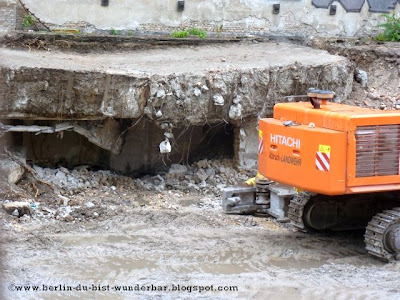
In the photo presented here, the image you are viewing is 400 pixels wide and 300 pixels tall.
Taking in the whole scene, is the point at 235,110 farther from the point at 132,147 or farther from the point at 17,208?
the point at 17,208

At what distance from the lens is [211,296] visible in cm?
837

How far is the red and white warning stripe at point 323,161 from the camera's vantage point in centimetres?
920

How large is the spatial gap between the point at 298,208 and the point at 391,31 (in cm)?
815

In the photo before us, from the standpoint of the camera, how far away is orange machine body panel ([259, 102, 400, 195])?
920cm

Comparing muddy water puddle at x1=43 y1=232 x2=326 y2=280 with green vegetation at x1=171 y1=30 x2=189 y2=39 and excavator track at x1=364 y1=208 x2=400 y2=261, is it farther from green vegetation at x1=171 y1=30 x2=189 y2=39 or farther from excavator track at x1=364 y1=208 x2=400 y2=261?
green vegetation at x1=171 y1=30 x2=189 y2=39

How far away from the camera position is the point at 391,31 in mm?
17484

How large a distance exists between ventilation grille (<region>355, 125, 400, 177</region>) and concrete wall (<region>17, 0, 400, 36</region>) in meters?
8.13

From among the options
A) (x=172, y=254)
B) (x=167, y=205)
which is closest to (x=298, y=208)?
(x=172, y=254)

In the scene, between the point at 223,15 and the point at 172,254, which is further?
the point at 223,15

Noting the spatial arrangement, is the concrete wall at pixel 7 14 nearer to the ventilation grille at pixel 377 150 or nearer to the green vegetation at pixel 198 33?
the green vegetation at pixel 198 33

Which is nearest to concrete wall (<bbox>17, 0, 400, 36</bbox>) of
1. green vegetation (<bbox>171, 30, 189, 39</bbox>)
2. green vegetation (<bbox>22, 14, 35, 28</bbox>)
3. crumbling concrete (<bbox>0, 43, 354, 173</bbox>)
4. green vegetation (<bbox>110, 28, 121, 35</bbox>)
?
green vegetation (<bbox>110, 28, 121, 35</bbox>)

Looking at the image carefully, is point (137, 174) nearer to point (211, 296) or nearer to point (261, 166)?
point (261, 166)

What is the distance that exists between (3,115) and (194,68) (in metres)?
3.31

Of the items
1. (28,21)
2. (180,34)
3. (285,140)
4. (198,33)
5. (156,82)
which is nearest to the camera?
(285,140)
